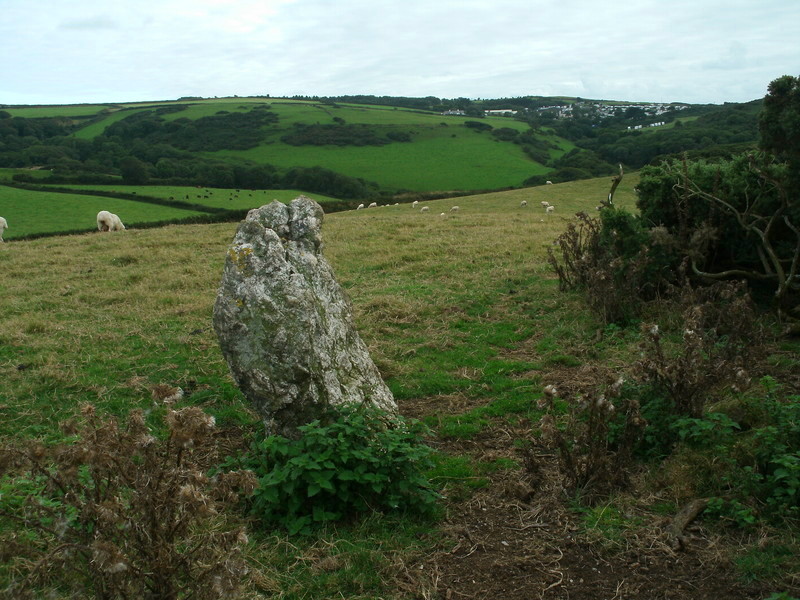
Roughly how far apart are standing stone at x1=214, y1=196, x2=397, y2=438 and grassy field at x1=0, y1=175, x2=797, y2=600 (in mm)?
1174

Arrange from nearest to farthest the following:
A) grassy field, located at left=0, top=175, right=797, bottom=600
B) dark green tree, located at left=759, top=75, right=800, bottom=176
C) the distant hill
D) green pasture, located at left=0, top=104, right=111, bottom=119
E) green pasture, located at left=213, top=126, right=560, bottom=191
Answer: grassy field, located at left=0, top=175, right=797, bottom=600 → dark green tree, located at left=759, top=75, right=800, bottom=176 → the distant hill → green pasture, located at left=213, top=126, right=560, bottom=191 → green pasture, located at left=0, top=104, right=111, bottom=119

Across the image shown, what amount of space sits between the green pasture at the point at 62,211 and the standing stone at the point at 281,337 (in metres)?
27.3

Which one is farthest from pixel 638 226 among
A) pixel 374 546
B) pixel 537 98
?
pixel 537 98

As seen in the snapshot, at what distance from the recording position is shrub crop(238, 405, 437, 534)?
5035 mm

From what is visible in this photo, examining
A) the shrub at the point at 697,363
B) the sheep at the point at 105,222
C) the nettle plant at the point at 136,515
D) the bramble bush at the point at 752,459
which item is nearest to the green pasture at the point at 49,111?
the sheep at the point at 105,222

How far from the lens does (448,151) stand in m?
85.0

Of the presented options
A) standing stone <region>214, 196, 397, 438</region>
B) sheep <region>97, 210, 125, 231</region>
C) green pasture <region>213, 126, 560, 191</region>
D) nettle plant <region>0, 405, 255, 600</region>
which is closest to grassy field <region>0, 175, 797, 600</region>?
nettle plant <region>0, 405, 255, 600</region>

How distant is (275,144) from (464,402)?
303 ft

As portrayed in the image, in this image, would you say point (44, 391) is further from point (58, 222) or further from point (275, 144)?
point (275, 144)

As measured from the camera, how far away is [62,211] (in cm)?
3656

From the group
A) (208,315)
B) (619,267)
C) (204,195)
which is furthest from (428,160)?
(619,267)

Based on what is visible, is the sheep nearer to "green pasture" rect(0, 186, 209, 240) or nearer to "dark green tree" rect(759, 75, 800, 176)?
"green pasture" rect(0, 186, 209, 240)

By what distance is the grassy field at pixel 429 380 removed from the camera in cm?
438

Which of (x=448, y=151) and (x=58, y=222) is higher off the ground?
(x=448, y=151)
